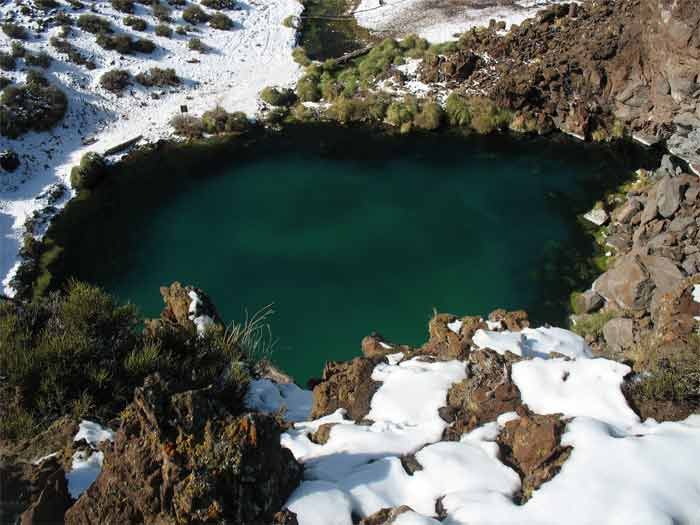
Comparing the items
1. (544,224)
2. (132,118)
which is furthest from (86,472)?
(132,118)

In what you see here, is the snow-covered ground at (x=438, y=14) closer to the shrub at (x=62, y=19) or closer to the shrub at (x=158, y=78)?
the shrub at (x=158, y=78)

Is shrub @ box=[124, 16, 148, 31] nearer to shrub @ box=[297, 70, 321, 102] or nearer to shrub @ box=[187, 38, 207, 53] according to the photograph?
shrub @ box=[187, 38, 207, 53]

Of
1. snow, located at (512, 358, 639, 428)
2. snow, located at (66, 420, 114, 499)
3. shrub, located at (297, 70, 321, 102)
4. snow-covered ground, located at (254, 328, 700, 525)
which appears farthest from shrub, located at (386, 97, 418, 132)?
snow, located at (66, 420, 114, 499)

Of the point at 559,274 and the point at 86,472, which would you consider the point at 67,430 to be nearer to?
the point at 86,472

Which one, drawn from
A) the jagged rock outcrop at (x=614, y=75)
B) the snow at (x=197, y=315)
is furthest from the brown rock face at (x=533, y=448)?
the jagged rock outcrop at (x=614, y=75)

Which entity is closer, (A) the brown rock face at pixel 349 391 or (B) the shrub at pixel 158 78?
(A) the brown rock face at pixel 349 391

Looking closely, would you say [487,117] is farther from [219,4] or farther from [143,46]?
[219,4]

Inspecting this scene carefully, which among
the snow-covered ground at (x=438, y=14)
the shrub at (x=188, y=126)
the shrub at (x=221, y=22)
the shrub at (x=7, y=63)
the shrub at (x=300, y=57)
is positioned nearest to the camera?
the shrub at (x=188, y=126)
